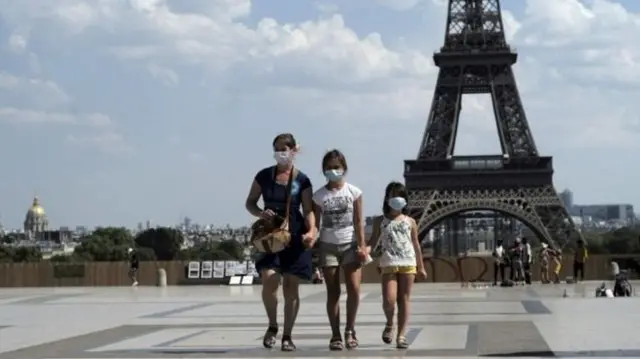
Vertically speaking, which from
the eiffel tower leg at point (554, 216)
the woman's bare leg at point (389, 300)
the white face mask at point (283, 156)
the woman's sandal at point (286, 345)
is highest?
the eiffel tower leg at point (554, 216)

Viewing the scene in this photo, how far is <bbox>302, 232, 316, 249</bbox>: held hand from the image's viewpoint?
36.9 feet

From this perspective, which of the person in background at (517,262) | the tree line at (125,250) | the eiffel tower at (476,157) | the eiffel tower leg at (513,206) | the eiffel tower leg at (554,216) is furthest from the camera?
the tree line at (125,250)

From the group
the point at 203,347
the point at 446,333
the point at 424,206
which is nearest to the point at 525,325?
the point at 446,333

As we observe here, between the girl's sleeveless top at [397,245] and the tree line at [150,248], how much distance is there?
347ft

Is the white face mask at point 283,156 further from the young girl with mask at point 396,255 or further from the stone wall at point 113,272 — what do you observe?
the stone wall at point 113,272

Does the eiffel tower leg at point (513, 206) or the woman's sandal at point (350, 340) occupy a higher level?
the eiffel tower leg at point (513, 206)

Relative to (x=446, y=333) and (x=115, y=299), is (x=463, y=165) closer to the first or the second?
(x=115, y=299)

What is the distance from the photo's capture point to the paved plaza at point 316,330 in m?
11.2

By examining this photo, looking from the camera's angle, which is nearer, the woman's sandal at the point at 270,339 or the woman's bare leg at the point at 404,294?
the woman's sandal at the point at 270,339

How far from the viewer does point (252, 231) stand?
1134 cm

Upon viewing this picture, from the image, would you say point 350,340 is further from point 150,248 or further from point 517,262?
point 150,248

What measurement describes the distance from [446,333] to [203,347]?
107 inches

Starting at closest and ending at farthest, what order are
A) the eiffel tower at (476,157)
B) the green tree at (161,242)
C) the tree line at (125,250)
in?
the eiffel tower at (476,157)
the tree line at (125,250)
the green tree at (161,242)

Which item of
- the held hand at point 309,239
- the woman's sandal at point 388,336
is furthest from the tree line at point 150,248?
the held hand at point 309,239
